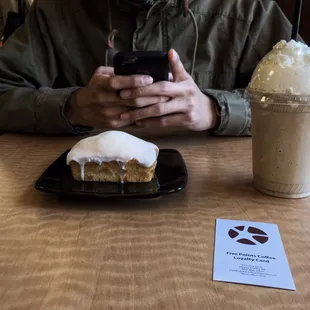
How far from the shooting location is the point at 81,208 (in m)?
0.65

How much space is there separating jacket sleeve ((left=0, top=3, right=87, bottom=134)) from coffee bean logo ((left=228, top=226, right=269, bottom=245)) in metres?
0.62

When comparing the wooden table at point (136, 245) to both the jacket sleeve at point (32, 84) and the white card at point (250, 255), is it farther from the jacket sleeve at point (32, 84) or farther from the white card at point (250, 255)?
the jacket sleeve at point (32, 84)

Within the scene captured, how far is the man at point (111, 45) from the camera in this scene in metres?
1.08

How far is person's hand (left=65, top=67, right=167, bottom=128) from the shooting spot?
2.88 ft

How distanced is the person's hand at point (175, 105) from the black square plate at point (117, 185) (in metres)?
0.18

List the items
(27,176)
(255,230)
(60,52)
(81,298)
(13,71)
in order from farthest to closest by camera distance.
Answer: (60,52) → (13,71) → (27,176) → (255,230) → (81,298)

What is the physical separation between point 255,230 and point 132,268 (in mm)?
198

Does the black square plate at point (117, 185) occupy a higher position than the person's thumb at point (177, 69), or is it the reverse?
the person's thumb at point (177, 69)

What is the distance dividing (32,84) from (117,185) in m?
0.77

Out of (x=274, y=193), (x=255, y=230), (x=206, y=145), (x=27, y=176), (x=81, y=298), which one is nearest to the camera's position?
(x=81, y=298)

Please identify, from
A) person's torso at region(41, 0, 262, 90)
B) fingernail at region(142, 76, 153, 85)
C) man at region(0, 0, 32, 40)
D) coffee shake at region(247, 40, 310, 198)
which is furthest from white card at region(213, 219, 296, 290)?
man at region(0, 0, 32, 40)

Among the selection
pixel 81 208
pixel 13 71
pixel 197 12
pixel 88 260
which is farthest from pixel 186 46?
pixel 88 260

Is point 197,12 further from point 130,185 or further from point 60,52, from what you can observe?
point 130,185

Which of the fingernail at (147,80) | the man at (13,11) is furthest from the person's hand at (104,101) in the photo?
the man at (13,11)
